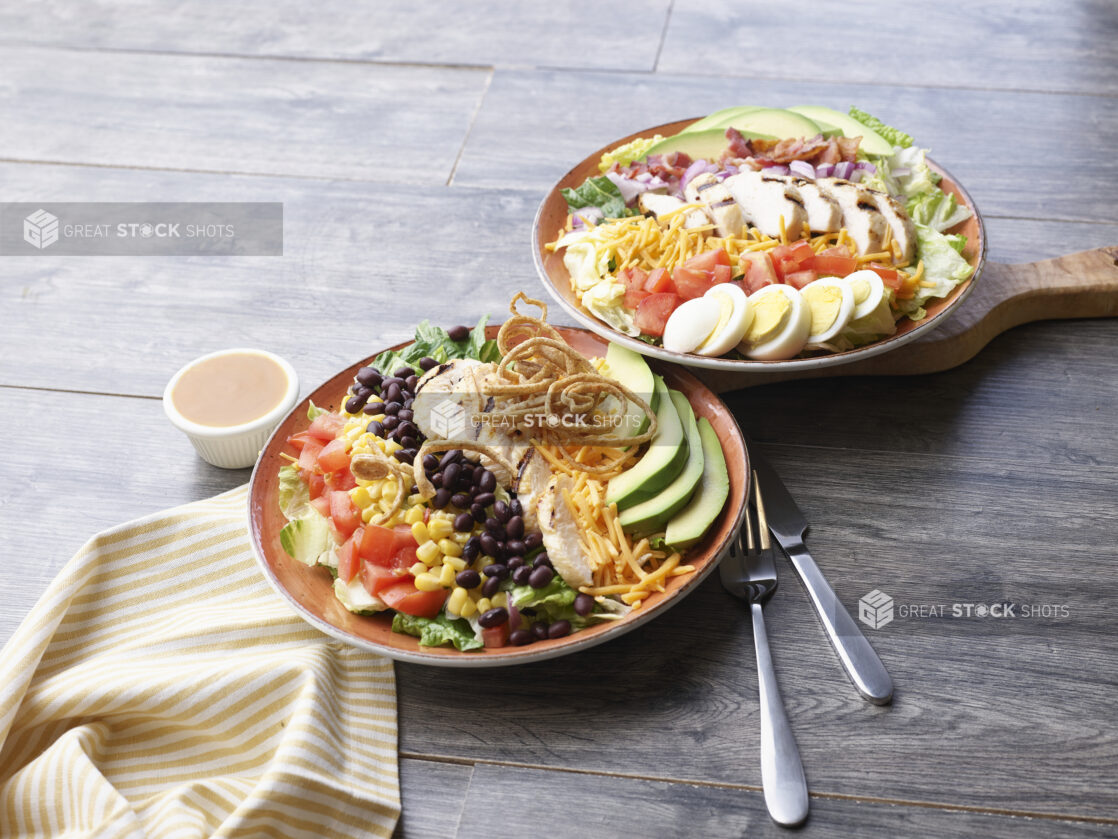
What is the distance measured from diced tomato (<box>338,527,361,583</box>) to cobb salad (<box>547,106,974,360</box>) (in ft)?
3.60

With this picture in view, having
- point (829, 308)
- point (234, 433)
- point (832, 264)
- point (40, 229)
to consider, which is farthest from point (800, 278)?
point (40, 229)

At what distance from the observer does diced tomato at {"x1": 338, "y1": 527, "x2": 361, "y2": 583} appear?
2.45 m

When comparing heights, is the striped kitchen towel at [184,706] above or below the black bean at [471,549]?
below

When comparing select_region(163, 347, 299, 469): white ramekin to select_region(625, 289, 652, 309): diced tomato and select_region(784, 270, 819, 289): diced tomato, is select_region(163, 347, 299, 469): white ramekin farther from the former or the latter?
select_region(784, 270, 819, 289): diced tomato

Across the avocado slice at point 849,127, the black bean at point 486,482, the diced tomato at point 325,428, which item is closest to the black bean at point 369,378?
the diced tomato at point 325,428

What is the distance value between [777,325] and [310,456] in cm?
138

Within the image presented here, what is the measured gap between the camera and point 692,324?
115 inches

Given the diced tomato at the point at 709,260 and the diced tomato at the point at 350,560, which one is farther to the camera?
the diced tomato at the point at 709,260

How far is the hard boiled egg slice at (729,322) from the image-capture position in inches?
113

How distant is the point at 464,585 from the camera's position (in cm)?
238

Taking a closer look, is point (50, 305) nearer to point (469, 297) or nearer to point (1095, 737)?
point (469, 297)

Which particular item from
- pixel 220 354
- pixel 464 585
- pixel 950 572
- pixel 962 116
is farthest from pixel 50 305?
pixel 962 116

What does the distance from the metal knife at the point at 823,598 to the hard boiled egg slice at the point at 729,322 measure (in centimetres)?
33

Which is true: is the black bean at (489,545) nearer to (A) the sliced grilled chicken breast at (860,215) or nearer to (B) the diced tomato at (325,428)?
(B) the diced tomato at (325,428)
